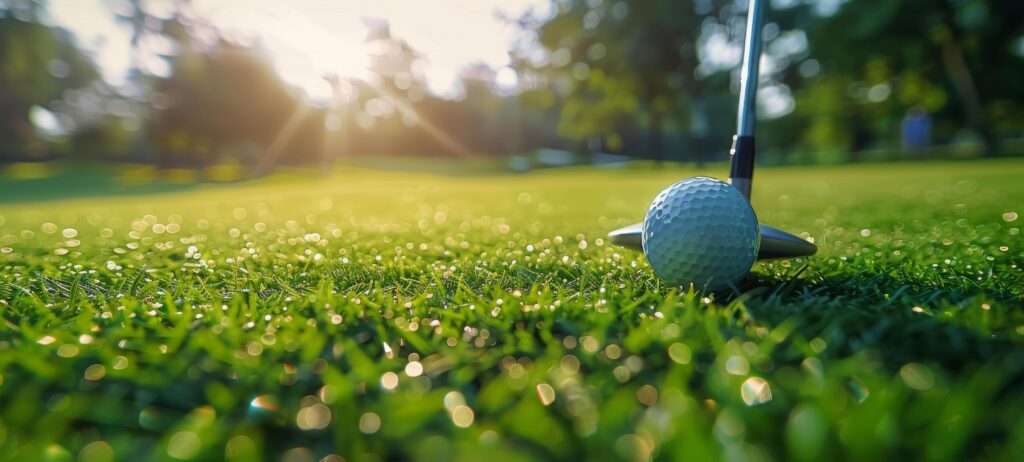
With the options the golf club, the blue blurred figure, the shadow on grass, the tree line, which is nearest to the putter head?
the golf club

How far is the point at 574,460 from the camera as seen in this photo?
2.48 ft

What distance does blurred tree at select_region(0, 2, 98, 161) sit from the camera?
26094 mm

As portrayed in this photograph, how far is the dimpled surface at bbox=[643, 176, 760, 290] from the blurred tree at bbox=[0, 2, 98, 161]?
3488 centimetres

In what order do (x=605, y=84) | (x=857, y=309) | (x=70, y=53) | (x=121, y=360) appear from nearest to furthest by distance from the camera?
(x=121, y=360)
(x=857, y=309)
(x=605, y=84)
(x=70, y=53)

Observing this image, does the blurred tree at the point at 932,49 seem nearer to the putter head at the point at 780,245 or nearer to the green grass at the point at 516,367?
the putter head at the point at 780,245

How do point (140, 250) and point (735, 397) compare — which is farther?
point (140, 250)

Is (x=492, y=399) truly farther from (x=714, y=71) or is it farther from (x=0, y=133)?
(x=0, y=133)

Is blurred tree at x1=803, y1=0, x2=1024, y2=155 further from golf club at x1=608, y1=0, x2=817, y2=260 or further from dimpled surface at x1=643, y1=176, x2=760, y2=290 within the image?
dimpled surface at x1=643, y1=176, x2=760, y2=290

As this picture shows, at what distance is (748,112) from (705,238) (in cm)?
69

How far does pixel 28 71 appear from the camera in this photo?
27.0 m

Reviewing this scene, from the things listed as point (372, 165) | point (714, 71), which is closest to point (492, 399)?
point (714, 71)

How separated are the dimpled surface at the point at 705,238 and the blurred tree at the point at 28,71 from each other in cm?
3488

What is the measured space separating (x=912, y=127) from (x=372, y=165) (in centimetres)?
3289

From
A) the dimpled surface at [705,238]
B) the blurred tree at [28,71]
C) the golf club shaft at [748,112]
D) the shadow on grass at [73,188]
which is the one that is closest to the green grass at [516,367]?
the dimpled surface at [705,238]
